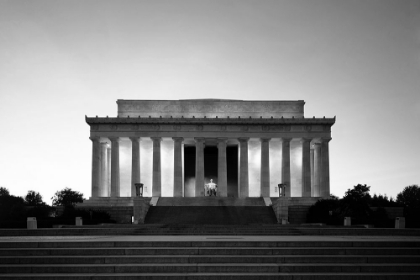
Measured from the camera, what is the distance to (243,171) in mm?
75312

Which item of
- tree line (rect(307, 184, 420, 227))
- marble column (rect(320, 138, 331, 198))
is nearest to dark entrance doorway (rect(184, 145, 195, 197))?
marble column (rect(320, 138, 331, 198))

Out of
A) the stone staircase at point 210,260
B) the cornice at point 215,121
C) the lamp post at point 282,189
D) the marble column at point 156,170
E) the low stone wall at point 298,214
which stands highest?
the cornice at point 215,121

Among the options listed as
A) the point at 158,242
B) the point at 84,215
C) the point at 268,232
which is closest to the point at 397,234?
the point at 268,232

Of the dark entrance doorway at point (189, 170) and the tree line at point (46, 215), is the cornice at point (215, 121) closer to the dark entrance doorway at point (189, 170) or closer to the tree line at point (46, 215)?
the dark entrance doorway at point (189, 170)

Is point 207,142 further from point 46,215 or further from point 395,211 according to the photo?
point 395,211

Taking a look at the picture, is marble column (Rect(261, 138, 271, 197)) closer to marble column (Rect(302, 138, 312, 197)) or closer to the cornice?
the cornice

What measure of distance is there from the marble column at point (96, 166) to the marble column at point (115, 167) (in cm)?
220

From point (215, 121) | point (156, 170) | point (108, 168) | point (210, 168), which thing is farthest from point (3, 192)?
point (215, 121)

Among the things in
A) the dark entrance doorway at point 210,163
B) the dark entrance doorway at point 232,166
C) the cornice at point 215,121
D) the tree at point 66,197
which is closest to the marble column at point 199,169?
the cornice at point 215,121

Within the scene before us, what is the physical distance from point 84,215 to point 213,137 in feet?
88.5

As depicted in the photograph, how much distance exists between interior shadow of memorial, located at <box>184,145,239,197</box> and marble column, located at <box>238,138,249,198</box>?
903 centimetres

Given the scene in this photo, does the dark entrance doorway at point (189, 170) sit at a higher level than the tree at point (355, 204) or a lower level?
higher

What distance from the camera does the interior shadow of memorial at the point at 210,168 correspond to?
85375 millimetres

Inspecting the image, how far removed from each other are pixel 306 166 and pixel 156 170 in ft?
76.2
